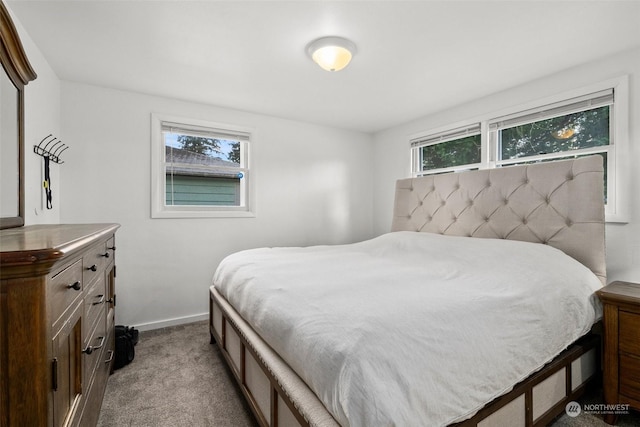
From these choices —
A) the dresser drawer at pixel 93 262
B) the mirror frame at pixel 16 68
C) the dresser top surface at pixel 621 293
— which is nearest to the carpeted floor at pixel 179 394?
the dresser top surface at pixel 621 293

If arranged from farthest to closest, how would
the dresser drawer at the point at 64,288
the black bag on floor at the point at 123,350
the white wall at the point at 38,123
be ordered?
the black bag on floor at the point at 123,350, the white wall at the point at 38,123, the dresser drawer at the point at 64,288

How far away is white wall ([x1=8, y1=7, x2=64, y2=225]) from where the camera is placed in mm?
1873

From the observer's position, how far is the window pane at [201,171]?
3.11 meters

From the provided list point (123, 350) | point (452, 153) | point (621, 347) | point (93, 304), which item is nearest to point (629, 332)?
point (621, 347)

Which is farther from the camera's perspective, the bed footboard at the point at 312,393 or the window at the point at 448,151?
the window at the point at 448,151

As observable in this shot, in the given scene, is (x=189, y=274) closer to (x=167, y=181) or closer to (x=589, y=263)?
(x=167, y=181)

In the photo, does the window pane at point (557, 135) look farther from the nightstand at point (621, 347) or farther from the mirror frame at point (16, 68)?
the mirror frame at point (16, 68)

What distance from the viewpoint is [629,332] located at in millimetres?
1563

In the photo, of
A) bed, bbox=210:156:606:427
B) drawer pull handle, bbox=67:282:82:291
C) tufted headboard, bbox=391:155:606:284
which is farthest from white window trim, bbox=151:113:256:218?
drawer pull handle, bbox=67:282:82:291

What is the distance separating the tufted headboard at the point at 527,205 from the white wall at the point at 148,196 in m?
1.39

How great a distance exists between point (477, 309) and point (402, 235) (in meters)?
1.43

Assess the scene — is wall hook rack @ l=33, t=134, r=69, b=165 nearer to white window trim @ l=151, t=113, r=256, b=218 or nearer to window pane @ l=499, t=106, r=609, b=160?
white window trim @ l=151, t=113, r=256, b=218

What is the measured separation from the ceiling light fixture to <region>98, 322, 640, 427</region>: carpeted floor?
7.49 ft

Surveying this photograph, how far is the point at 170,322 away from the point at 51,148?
1849 millimetres
